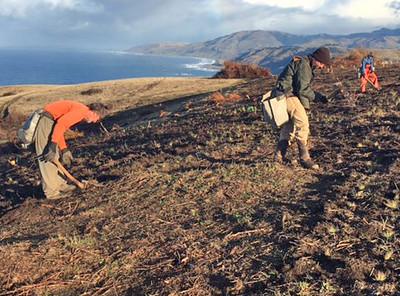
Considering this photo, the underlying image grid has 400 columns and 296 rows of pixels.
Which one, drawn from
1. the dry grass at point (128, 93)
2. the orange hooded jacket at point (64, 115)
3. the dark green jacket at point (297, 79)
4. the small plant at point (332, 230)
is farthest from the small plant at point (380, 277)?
the dry grass at point (128, 93)

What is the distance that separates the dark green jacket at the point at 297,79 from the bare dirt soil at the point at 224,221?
127cm

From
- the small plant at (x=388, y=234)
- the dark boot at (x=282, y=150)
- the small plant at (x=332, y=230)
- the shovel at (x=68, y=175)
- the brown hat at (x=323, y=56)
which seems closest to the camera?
the small plant at (x=388, y=234)

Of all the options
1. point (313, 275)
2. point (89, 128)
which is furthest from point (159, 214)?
point (89, 128)

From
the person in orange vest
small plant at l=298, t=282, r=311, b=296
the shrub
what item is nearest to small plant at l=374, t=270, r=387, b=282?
small plant at l=298, t=282, r=311, b=296

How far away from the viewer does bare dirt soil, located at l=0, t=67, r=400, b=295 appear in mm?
4809

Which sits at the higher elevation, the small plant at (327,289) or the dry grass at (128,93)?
the dry grass at (128,93)

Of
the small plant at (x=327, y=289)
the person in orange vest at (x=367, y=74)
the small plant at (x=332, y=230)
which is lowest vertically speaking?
the small plant at (x=327, y=289)

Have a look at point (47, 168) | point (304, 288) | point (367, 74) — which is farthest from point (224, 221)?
point (367, 74)

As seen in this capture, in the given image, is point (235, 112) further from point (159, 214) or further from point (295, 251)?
point (295, 251)

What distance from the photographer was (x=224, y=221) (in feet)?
20.3

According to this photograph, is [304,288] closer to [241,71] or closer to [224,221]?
[224,221]

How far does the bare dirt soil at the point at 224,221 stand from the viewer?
481cm

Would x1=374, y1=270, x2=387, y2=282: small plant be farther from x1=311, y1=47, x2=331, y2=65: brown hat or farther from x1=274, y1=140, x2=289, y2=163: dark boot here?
x1=311, y1=47, x2=331, y2=65: brown hat

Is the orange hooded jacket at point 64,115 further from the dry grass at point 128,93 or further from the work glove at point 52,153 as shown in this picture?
the dry grass at point 128,93
